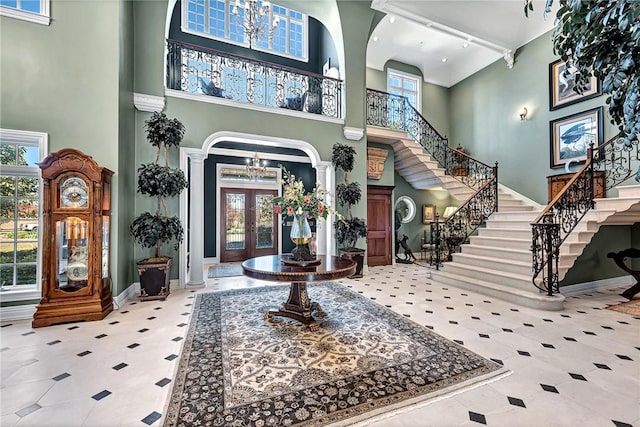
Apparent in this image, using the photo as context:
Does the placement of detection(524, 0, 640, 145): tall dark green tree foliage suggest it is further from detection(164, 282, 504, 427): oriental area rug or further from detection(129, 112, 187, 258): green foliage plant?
detection(129, 112, 187, 258): green foliage plant

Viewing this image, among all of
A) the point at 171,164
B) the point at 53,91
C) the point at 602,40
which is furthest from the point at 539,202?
the point at 53,91

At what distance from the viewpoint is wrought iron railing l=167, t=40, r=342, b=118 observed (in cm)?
543

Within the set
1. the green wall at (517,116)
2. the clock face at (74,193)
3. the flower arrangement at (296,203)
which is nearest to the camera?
the flower arrangement at (296,203)

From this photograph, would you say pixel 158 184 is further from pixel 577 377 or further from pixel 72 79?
pixel 577 377

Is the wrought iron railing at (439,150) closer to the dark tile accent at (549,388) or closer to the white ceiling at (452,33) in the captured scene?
the white ceiling at (452,33)

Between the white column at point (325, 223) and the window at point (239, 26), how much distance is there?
3.73 meters

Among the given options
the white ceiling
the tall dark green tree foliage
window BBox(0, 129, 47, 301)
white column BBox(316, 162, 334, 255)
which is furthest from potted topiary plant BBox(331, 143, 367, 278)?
window BBox(0, 129, 47, 301)

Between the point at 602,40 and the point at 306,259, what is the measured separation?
9.87ft

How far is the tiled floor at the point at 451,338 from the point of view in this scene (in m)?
1.87

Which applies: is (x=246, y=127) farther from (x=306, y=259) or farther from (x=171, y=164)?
(x=306, y=259)

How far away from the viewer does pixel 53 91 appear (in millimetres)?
3734

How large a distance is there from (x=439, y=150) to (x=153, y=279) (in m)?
8.14

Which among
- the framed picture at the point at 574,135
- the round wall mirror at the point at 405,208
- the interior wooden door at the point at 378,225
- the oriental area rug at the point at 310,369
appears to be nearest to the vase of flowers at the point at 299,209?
the oriental area rug at the point at 310,369

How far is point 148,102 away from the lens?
15.6 feet
